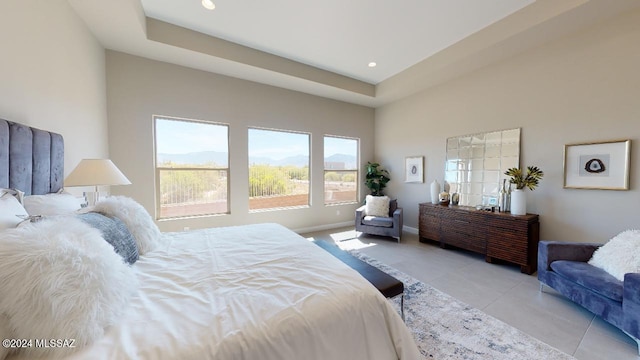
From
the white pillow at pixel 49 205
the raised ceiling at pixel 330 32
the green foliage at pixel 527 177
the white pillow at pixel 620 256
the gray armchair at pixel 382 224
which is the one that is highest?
the raised ceiling at pixel 330 32

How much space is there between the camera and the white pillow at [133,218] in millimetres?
1604

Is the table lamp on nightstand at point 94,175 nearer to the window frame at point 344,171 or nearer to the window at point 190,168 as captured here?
the window at point 190,168

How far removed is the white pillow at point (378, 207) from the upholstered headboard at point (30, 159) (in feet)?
13.9

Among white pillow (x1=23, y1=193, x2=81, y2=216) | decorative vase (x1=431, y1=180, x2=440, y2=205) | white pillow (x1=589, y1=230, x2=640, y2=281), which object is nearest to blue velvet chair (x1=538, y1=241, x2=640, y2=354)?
white pillow (x1=589, y1=230, x2=640, y2=281)

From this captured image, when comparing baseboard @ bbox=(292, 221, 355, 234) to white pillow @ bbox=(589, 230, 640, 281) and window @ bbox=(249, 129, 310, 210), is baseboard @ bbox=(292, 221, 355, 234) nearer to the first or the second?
window @ bbox=(249, 129, 310, 210)

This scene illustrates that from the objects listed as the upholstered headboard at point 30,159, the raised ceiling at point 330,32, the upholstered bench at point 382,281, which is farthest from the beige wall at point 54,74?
the upholstered bench at point 382,281

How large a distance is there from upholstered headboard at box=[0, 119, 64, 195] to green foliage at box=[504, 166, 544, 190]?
16.4ft

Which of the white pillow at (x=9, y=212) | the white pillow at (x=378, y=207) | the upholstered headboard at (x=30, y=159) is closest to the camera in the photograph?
the white pillow at (x=9, y=212)

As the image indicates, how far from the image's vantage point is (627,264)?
1.89 m

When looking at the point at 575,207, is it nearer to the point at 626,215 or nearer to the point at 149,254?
the point at 626,215

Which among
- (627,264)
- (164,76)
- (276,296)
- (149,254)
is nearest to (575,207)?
(627,264)

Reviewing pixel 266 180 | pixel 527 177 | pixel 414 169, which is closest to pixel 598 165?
pixel 527 177

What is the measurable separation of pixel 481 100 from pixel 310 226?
3874mm

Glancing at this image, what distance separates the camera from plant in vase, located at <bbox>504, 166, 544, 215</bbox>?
304 cm
